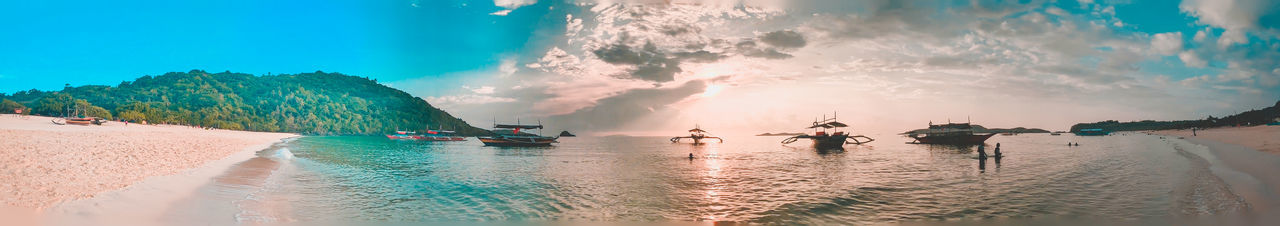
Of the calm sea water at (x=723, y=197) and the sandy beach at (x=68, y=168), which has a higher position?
the sandy beach at (x=68, y=168)

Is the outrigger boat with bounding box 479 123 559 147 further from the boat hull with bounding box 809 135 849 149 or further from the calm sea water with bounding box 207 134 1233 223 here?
the calm sea water with bounding box 207 134 1233 223

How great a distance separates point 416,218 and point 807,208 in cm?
1195

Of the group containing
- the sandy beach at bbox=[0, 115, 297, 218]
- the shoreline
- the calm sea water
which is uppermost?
the sandy beach at bbox=[0, 115, 297, 218]

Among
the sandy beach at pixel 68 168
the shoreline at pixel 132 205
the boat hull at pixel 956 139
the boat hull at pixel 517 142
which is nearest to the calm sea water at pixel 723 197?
the shoreline at pixel 132 205

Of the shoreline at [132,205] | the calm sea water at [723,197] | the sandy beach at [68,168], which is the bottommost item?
the calm sea water at [723,197]

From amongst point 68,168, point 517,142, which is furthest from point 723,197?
point 517,142

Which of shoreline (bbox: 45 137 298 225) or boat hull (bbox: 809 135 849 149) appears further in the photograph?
boat hull (bbox: 809 135 849 149)

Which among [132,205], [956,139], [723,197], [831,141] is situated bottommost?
[723,197]

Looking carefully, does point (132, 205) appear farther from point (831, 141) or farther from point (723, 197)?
point (831, 141)

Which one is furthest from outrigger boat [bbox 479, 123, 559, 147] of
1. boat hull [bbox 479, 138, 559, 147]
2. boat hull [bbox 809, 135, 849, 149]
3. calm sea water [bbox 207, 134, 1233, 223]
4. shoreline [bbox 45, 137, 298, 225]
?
shoreline [bbox 45, 137, 298, 225]

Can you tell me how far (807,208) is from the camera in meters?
16.3

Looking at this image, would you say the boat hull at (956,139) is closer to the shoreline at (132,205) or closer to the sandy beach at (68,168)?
the sandy beach at (68,168)

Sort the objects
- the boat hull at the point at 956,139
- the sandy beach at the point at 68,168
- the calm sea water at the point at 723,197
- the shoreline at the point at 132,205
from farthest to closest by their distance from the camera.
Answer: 1. the boat hull at the point at 956,139
2. the calm sea water at the point at 723,197
3. the sandy beach at the point at 68,168
4. the shoreline at the point at 132,205

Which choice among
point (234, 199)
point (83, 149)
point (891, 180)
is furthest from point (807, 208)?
point (83, 149)
